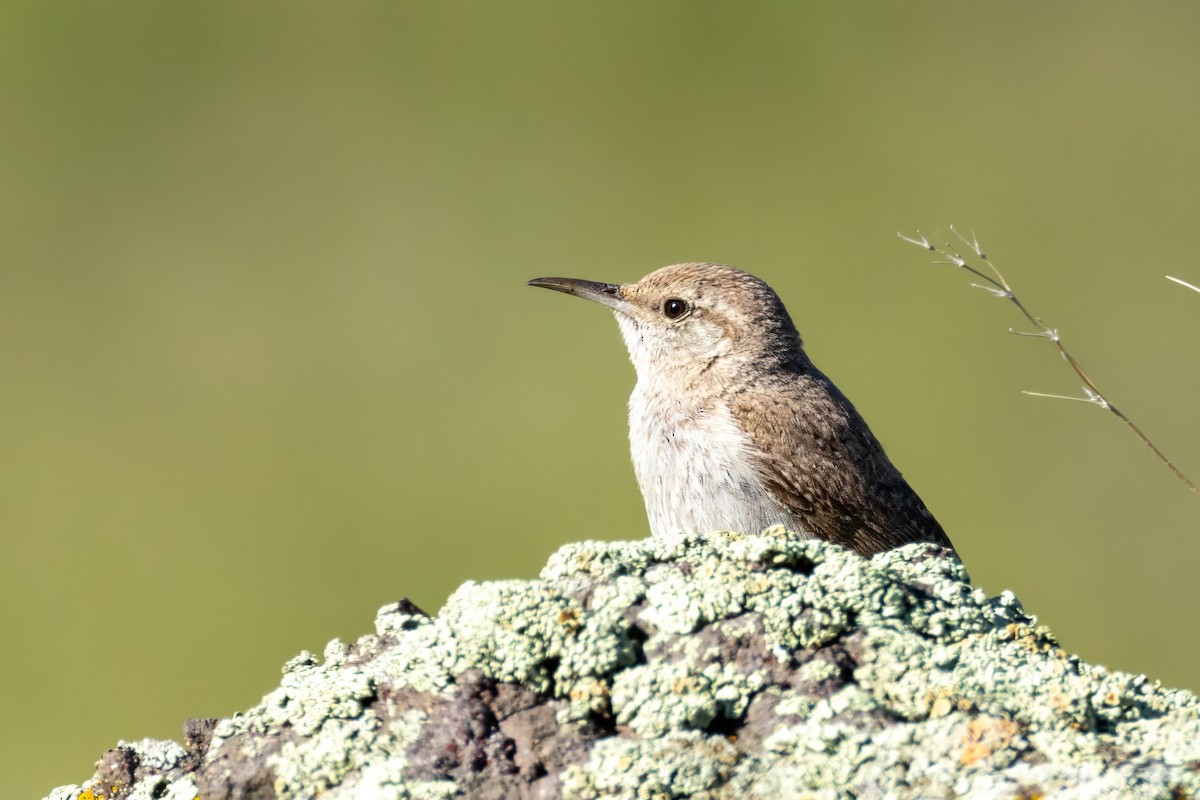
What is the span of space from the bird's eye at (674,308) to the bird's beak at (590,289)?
0.27 metres

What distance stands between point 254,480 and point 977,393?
6948 millimetres

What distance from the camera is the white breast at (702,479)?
5543mm

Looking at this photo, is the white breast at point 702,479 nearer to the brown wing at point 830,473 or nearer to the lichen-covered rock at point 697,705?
the brown wing at point 830,473

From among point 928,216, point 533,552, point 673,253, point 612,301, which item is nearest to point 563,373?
point 673,253

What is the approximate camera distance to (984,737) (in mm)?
2748

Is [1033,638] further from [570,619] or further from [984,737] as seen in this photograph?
[570,619]

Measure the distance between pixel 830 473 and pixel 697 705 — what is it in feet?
9.60

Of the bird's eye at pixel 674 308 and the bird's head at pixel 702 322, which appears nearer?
the bird's head at pixel 702 322

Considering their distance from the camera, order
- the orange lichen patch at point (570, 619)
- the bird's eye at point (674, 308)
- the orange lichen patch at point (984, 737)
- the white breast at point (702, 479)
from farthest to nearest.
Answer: the bird's eye at point (674, 308), the white breast at point (702, 479), the orange lichen patch at point (570, 619), the orange lichen patch at point (984, 737)

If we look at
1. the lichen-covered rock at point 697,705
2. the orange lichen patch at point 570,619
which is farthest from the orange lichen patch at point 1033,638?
the orange lichen patch at point 570,619

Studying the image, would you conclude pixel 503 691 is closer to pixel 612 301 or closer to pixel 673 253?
pixel 612 301


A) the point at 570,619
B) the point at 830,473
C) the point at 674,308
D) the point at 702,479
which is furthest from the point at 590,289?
the point at 570,619

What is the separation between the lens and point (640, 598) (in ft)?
10.4

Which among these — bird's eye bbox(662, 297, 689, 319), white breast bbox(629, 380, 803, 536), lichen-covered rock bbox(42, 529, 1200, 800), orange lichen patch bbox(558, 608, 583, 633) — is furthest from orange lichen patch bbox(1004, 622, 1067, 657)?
bird's eye bbox(662, 297, 689, 319)
